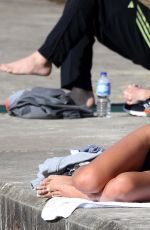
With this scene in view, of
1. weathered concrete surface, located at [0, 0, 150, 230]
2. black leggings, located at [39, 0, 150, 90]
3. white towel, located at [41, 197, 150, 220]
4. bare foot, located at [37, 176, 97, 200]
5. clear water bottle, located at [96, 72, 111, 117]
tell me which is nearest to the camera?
weathered concrete surface, located at [0, 0, 150, 230]

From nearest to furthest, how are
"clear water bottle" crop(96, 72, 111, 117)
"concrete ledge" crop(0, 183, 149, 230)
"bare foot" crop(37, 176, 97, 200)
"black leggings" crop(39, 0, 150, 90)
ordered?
"concrete ledge" crop(0, 183, 149, 230) < "bare foot" crop(37, 176, 97, 200) < "black leggings" crop(39, 0, 150, 90) < "clear water bottle" crop(96, 72, 111, 117)

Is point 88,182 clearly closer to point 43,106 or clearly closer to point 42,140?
point 42,140

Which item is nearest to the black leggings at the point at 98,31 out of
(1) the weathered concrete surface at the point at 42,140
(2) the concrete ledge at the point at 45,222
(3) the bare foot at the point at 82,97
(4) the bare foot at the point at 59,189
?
(3) the bare foot at the point at 82,97

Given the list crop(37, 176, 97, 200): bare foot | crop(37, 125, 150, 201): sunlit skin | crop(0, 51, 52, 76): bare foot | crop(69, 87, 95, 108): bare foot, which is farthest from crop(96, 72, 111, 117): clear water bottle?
crop(37, 125, 150, 201): sunlit skin

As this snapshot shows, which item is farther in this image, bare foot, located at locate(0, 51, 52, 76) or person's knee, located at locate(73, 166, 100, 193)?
bare foot, located at locate(0, 51, 52, 76)

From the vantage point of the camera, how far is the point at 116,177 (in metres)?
→ 4.27

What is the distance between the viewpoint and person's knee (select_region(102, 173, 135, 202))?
13.8ft

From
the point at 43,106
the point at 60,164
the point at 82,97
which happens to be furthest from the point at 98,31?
the point at 60,164

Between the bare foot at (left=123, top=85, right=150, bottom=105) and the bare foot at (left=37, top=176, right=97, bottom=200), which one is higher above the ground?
the bare foot at (left=37, top=176, right=97, bottom=200)

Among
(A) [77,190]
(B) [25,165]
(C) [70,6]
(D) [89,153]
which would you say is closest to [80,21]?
(C) [70,6]

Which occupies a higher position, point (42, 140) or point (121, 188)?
point (121, 188)

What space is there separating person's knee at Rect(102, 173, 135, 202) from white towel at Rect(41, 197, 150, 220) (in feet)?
0.11

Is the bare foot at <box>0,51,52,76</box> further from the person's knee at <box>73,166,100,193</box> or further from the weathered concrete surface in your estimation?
the person's knee at <box>73,166,100,193</box>

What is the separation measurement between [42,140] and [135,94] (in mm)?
1187
